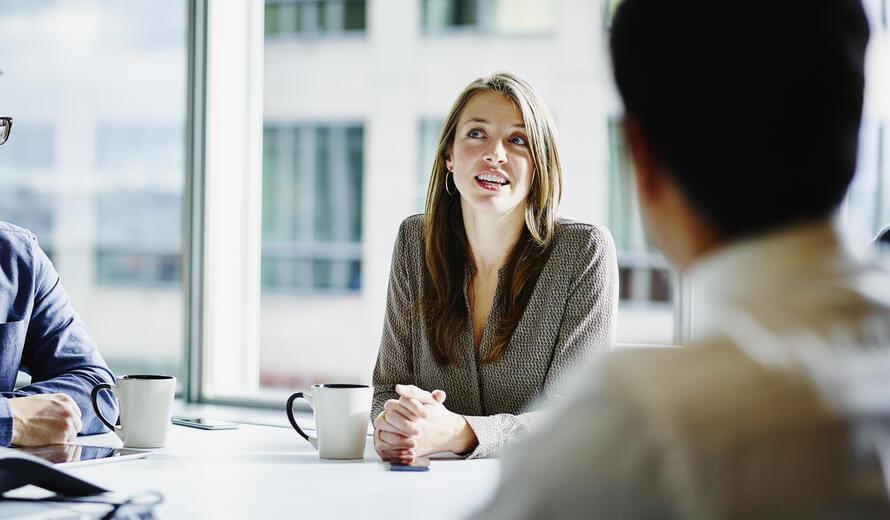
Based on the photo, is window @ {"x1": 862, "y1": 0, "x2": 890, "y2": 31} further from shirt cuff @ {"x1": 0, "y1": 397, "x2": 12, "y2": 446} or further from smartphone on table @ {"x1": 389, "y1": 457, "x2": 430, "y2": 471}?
shirt cuff @ {"x1": 0, "y1": 397, "x2": 12, "y2": 446}

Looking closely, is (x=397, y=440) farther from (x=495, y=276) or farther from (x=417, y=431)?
(x=495, y=276)

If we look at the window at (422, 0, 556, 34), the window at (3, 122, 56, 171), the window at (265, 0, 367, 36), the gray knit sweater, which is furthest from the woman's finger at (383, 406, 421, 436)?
the window at (422, 0, 556, 34)

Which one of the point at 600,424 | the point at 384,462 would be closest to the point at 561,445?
the point at 600,424

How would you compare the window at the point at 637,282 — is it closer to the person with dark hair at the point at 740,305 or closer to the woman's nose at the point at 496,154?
the woman's nose at the point at 496,154

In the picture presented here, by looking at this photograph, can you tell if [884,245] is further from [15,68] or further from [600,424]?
[15,68]

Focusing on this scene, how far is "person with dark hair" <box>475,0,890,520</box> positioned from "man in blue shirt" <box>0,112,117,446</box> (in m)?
1.32

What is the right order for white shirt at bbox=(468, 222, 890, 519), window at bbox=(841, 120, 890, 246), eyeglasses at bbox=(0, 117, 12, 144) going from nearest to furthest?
white shirt at bbox=(468, 222, 890, 519) < eyeglasses at bbox=(0, 117, 12, 144) < window at bbox=(841, 120, 890, 246)

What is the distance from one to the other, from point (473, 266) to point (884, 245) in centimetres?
80

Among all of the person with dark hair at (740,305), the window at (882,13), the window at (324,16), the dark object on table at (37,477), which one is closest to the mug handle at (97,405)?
the dark object on table at (37,477)

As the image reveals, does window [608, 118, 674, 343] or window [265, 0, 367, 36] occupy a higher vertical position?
window [265, 0, 367, 36]

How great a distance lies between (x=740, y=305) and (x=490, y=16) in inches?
292

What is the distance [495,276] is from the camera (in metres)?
2.03

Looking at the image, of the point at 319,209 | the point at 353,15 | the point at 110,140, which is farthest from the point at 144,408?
the point at 319,209

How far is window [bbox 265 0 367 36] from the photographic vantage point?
675cm
